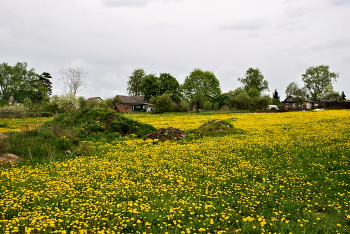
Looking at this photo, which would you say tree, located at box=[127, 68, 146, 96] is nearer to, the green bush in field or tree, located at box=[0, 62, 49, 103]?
tree, located at box=[0, 62, 49, 103]

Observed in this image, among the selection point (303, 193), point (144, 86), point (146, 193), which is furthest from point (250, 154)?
point (144, 86)

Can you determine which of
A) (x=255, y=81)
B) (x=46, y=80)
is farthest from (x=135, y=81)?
(x=255, y=81)

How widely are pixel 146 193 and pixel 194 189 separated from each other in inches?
62.6

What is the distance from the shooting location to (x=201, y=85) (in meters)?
92.6

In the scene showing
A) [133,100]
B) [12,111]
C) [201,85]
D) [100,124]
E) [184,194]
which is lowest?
[184,194]

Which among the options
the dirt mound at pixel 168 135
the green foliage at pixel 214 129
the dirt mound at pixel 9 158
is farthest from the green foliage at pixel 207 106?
the dirt mound at pixel 9 158

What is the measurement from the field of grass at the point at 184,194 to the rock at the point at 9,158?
37.5 inches

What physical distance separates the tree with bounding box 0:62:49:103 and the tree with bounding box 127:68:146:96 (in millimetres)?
41241

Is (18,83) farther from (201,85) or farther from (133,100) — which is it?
(201,85)

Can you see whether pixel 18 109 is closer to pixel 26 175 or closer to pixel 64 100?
pixel 64 100

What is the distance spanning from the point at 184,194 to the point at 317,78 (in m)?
125

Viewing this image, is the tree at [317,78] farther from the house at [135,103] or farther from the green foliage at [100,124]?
the green foliage at [100,124]

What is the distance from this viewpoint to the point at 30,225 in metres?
5.54

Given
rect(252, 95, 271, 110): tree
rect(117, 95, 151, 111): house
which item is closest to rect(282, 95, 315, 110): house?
rect(252, 95, 271, 110): tree
